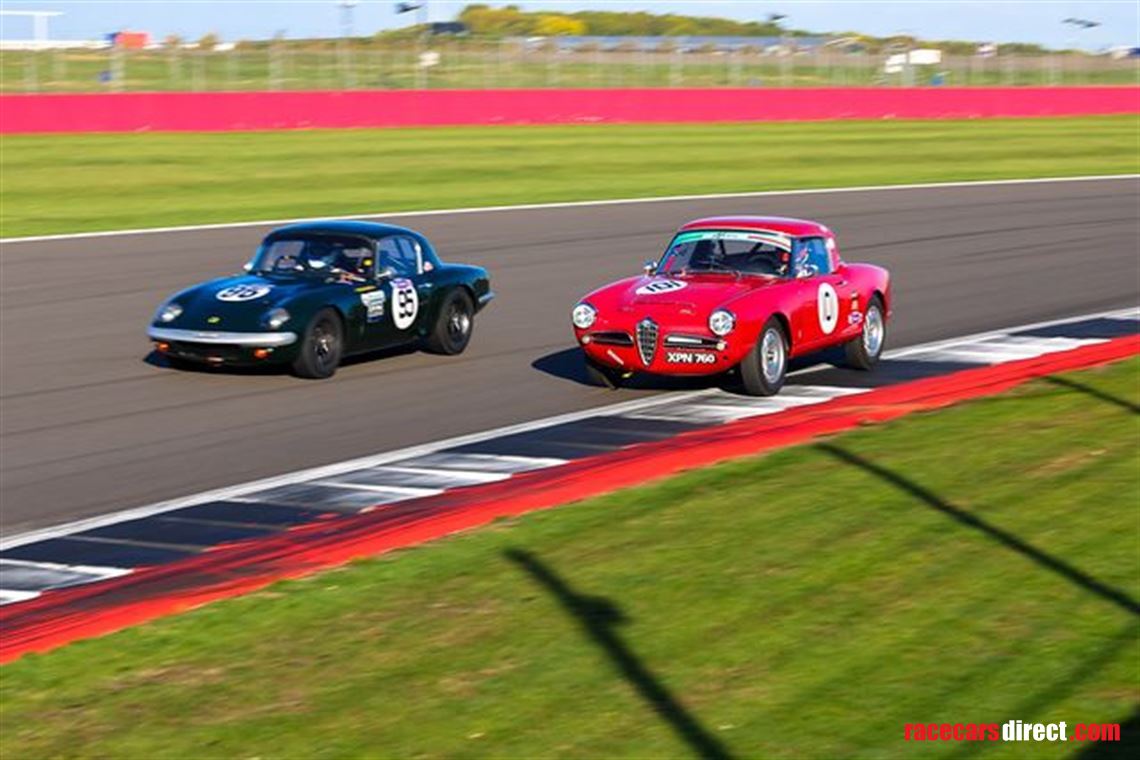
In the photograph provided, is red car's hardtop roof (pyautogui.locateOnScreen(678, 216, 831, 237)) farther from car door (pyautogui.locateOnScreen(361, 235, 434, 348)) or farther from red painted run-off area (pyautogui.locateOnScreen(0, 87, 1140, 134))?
red painted run-off area (pyautogui.locateOnScreen(0, 87, 1140, 134))

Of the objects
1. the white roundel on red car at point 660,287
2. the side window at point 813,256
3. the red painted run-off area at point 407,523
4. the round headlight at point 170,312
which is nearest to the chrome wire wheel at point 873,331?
the side window at point 813,256

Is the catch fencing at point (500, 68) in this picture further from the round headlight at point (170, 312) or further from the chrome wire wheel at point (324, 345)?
the chrome wire wheel at point (324, 345)

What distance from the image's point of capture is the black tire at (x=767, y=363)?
14.0 metres

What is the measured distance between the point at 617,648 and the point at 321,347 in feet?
25.9

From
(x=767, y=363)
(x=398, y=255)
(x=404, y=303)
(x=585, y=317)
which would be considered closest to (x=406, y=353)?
(x=404, y=303)

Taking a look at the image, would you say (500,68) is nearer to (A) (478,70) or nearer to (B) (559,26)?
(A) (478,70)

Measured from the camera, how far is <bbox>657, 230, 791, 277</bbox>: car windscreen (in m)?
14.7

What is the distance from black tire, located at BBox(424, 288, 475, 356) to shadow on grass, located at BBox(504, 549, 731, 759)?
733 centimetres

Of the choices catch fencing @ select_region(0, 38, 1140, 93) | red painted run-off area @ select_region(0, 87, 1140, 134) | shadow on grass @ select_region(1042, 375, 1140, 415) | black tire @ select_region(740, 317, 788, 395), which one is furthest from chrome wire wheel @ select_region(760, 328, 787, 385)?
catch fencing @ select_region(0, 38, 1140, 93)

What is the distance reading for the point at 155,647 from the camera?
771 cm

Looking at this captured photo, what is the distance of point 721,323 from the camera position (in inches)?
540

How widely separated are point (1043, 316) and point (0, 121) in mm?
21642

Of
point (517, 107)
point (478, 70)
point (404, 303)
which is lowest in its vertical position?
point (404, 303)

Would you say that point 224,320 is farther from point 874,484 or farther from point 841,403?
point 874,484
